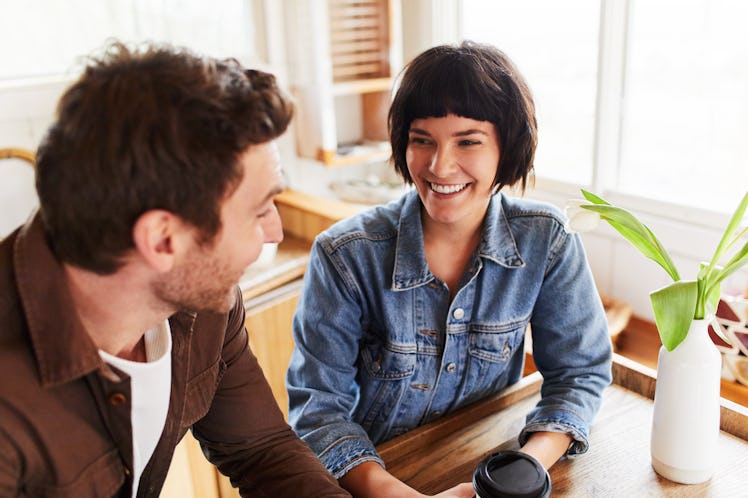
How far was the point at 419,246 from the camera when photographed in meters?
1.32

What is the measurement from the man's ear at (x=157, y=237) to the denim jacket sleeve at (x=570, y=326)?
28.8 inches

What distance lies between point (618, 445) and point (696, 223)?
4.21 ft

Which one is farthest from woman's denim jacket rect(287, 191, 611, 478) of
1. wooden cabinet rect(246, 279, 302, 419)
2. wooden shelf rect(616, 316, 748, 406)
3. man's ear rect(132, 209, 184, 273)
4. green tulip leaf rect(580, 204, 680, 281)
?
wooden shelf rect(616, 316, 748, 406)

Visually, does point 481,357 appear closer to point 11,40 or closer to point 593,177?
point 593,177

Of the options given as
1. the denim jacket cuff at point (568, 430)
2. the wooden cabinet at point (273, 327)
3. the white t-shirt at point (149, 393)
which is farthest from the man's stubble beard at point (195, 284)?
the wooden cabinet at point (273, 327)

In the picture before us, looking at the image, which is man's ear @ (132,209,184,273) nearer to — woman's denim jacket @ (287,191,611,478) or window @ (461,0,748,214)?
woman's denim jacket @ (287,191,611,478)

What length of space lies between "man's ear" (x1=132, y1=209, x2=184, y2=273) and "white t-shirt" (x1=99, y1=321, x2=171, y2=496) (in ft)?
Answer: 0.54

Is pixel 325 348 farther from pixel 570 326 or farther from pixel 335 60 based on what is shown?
pixel 335 60

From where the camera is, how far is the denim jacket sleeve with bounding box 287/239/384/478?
1.23 meters

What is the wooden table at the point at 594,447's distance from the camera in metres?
1.08

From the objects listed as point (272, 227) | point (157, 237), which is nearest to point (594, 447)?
point (272, 227)

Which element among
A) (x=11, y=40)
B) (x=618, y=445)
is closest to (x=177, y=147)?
(x=618, y=445)

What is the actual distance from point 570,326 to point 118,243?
84cm

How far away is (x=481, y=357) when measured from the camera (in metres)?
1.33
